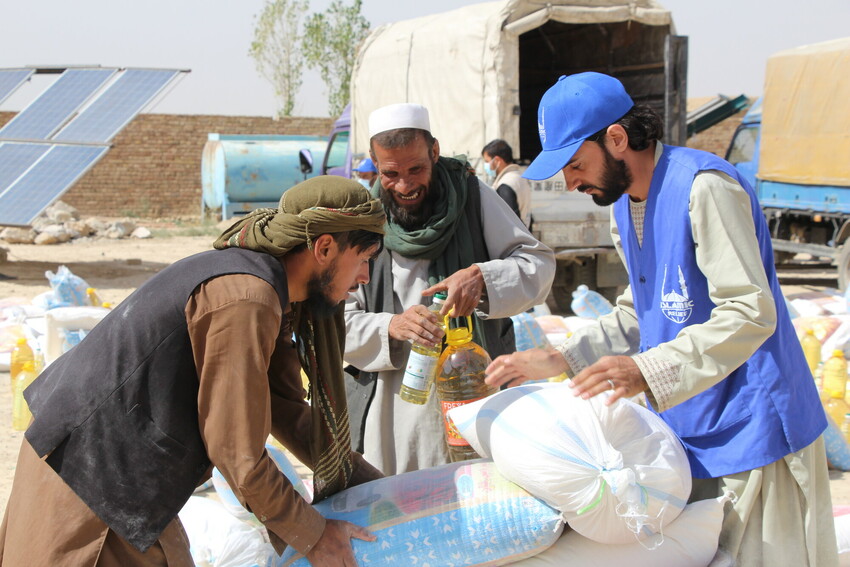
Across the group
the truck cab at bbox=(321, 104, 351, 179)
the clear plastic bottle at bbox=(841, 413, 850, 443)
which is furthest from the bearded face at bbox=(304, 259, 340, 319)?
the truck cab at bbox=(321, 104, 351, 179)

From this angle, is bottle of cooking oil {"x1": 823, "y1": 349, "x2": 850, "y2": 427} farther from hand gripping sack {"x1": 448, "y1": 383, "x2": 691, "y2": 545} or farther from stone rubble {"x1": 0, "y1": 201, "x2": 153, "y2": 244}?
stone rubble {"x1": 0, "y1": 201, "x2": 153, "y2": 244}

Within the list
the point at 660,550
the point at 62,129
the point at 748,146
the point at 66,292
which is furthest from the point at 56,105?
the point at 660,550

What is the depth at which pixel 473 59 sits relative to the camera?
812 cm

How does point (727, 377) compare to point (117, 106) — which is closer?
point (727, 377)

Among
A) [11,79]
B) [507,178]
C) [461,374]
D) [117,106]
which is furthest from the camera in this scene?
[11,79]

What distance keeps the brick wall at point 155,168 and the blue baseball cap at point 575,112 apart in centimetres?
2180

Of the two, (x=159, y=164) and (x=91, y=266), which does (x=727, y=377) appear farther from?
(x=159, y=164)

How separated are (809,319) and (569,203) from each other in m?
2.76

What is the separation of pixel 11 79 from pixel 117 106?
2531 mm

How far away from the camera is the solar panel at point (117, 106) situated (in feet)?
41.0

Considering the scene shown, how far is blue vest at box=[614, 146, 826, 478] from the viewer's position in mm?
1873

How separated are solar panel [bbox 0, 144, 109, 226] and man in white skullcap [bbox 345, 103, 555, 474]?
9.92 m

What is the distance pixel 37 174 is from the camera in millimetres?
12094

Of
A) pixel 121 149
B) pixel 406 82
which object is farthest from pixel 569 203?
pixel 121 149
